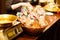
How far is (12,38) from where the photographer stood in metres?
0.96

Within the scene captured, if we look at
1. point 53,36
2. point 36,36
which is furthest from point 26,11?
point 53,36

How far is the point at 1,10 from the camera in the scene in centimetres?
209

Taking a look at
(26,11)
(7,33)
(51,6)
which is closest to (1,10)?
(51,6)

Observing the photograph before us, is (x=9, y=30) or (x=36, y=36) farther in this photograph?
(x=36, y=36)

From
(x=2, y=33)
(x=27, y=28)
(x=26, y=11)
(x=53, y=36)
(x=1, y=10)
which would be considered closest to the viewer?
(x=2, y=33)

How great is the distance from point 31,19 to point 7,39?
1.35 ft

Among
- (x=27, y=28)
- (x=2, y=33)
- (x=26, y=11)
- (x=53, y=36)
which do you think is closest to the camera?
(x=2, y=33)

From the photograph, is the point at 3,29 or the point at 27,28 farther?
the point at 27,28

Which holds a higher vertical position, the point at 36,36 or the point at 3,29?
the point at 3,29

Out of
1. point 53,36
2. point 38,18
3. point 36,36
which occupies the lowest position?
point 53,36

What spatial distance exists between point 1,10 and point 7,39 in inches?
49.3

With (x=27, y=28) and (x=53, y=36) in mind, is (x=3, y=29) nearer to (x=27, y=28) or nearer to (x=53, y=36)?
(x=27, y=28)

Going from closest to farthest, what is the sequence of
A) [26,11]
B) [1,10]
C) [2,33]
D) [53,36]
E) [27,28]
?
[2,33]
[27,28]
[26,11]
[53,36]
[1,10]

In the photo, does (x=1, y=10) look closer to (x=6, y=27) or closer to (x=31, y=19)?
(x=31, y=19)
